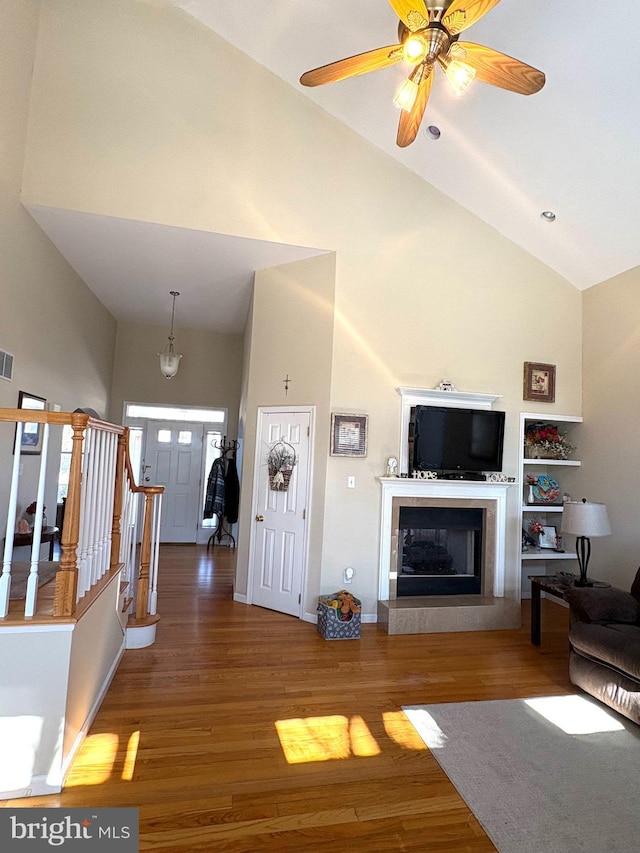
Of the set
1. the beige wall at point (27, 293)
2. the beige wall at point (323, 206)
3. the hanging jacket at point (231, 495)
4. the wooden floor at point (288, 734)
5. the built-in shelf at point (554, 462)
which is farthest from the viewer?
the hanging jacket at point (231, 495)

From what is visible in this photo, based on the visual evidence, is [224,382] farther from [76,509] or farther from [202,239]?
[76,509]

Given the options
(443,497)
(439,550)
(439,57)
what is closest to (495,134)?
(439,57)

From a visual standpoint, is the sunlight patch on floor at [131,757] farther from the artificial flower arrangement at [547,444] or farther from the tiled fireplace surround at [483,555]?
the artificial flower arrangement at [547,444]

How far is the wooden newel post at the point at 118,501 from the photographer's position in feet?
10.4

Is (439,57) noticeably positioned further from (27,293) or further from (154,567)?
(154,567)

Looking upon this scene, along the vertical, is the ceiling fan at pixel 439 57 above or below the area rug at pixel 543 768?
above

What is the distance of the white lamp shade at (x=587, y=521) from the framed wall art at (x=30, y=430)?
4720 mm

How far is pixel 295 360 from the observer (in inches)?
186

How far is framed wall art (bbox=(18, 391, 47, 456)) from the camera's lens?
4.18m

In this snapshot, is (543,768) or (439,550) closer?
(543,768)

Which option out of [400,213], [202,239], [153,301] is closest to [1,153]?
[202,239]

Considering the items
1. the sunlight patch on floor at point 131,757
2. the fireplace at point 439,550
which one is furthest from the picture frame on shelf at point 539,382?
the sunlight patch on floor at point 131,757

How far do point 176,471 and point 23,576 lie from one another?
4939 millimetres

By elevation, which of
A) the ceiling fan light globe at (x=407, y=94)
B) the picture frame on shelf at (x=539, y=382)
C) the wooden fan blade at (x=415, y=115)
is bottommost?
the picture frame on shelf at (x=539, y=382)
